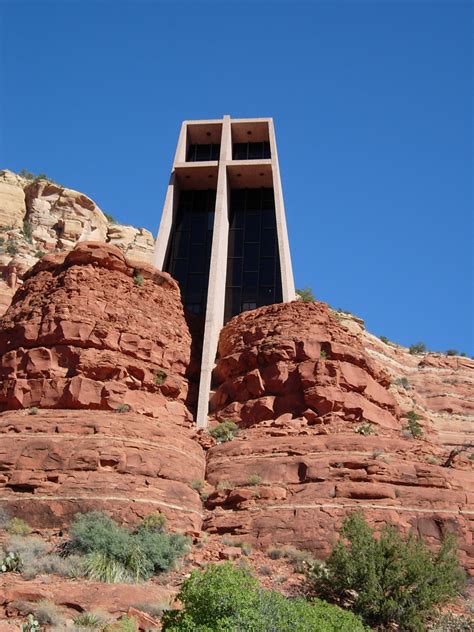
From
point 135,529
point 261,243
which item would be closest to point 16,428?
point 135,529

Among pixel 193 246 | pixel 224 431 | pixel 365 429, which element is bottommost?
pixel 365 429

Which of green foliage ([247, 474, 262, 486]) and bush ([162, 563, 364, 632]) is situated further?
green foliage ([247, 474, 262, 486])

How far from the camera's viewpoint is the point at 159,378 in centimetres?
2662

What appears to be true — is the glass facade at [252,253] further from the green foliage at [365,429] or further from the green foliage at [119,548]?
the green foliage at [119,548]

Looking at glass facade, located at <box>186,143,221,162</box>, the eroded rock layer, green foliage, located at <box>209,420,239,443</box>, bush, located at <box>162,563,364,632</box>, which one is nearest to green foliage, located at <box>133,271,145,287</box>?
the eroded rock layer

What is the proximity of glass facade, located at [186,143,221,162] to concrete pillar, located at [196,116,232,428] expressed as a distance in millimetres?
1558

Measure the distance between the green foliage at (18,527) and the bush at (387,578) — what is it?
22.1ft

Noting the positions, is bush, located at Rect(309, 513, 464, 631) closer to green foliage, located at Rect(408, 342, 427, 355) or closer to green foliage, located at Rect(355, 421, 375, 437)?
green foliage, located at Rect(355, 421, 375, 437)

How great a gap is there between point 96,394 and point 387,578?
10.8 m

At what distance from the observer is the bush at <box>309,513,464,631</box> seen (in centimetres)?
1650

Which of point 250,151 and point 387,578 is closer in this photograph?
point 387,578

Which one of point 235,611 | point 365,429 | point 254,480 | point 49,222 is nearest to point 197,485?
point 254,480

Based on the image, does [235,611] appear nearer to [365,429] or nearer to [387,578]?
[387,578]

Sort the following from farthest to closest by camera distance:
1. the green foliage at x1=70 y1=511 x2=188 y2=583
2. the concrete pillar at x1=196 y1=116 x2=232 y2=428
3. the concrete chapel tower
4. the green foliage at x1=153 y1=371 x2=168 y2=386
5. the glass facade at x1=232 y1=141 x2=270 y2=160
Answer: the glass facade at x1=232 y1=141 x2=270 y2=160 → the concrete chapel tower → the concrete pillar at x1=196 y1=116 x2=232 y2=428 → the green foliage at x1=153 y1=371 x2=168 y2=386 → the green foliage at x1=70 y1=511 x2=188 y2=583
